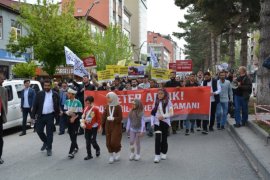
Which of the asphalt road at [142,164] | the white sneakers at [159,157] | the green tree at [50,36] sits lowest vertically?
the asphalt road at [142,164]

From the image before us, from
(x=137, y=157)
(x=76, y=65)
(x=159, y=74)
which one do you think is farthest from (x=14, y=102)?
(x=137, y=157)

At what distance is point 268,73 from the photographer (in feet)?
53.9

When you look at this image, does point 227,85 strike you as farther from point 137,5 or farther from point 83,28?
point 137,5

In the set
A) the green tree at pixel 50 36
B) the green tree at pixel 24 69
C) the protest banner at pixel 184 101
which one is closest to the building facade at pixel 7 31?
the green tree at pixel 24 69

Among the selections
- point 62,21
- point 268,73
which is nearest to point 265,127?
point 268,73

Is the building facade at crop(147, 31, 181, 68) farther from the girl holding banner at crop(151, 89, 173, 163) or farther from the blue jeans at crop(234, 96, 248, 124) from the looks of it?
the girl holding banner at crop(151, 89, 173, 163)

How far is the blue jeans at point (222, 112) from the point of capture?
1416cm

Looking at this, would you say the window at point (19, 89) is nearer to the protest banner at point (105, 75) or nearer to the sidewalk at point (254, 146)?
the protest banner at point (105, 75)

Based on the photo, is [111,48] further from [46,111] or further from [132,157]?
[132,157]

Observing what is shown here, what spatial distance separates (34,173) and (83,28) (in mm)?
23402

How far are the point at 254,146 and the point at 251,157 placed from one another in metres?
0.72

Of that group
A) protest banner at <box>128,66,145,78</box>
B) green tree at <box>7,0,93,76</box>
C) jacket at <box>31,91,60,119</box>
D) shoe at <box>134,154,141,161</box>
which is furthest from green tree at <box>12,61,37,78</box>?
shoe at <box>134,154,141,161</box>

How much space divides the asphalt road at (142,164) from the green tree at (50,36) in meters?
16.9

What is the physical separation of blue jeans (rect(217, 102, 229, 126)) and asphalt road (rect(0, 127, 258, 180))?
1701mm
